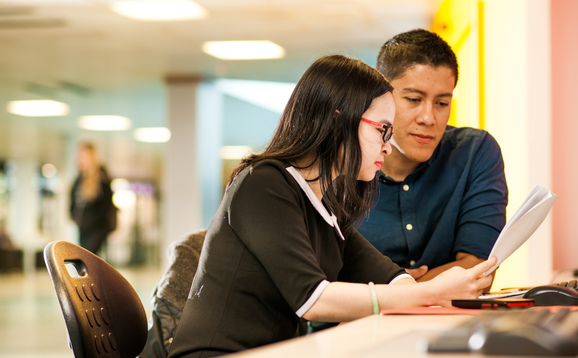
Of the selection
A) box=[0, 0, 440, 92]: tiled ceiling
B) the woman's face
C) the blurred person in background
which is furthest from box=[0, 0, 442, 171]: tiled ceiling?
the woman's face

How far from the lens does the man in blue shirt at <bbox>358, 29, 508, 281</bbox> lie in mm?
2041

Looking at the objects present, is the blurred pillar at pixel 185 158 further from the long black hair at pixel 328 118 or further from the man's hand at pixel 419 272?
the long black hair at pixel 328 118

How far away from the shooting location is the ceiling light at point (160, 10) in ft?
17.6

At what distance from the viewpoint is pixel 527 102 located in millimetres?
2752

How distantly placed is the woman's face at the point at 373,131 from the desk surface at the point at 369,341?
50 cm

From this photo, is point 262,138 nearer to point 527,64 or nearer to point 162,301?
point 162,301

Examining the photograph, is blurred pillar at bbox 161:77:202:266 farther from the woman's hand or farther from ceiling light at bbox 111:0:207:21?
the woman's hand

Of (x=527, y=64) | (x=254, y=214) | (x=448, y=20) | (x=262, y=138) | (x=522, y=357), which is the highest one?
(x=448, y=20)

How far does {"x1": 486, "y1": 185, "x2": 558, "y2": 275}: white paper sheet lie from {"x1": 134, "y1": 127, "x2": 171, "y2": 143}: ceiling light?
12.6 m

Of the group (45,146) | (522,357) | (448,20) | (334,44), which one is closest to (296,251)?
(522,357)

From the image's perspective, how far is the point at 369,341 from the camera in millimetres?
890

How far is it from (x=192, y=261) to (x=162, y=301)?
169mm

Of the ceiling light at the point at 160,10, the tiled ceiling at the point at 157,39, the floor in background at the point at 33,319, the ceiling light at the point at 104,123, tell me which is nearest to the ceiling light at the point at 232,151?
the ceiling light at the point at 104,123

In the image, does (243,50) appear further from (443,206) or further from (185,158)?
(443,206)
